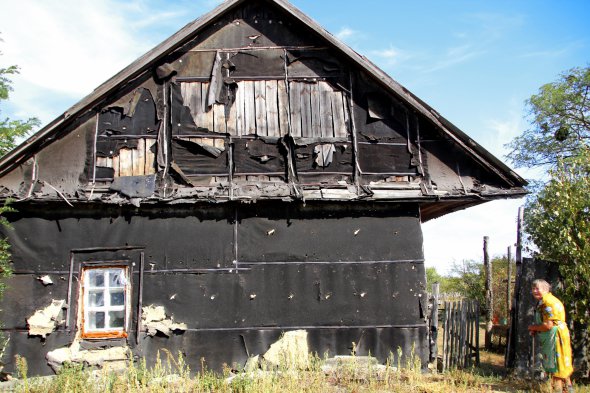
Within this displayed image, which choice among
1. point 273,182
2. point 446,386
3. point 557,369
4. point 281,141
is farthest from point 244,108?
point 557,369

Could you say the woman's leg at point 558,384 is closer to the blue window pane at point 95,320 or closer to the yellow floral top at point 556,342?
the yellow floral top at point 556,342

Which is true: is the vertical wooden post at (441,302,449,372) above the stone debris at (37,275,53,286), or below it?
below

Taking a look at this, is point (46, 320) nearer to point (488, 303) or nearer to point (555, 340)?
point (555, 340)

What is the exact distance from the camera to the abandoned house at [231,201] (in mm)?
9102

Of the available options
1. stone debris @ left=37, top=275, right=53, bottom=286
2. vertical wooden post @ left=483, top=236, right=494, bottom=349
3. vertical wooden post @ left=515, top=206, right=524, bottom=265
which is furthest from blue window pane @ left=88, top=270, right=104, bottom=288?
vertical wooden post @ left=483, top=236, right=494, bottom=349

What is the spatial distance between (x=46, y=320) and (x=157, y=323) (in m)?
1.92

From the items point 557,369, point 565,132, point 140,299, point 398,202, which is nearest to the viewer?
point 557,369

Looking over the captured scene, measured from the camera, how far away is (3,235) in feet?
30.3

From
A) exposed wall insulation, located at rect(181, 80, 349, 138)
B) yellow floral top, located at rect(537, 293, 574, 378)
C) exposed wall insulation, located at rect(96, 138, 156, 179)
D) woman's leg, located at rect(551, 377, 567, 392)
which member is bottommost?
woman's leg, located at rect(551, 377, 567, 392)

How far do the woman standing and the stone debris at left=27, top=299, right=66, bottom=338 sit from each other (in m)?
8.00

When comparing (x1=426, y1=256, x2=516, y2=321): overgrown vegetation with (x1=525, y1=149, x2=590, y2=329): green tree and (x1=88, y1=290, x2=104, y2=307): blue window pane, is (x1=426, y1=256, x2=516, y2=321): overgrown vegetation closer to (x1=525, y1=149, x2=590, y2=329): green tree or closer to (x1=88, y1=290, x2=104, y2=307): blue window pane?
(x1=525, y1=149, x2=590, y2=329): green tree

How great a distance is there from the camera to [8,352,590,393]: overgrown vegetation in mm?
7340

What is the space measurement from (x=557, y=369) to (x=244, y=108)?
22.8ft

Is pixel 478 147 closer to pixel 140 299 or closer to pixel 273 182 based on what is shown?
pixel 273 182
